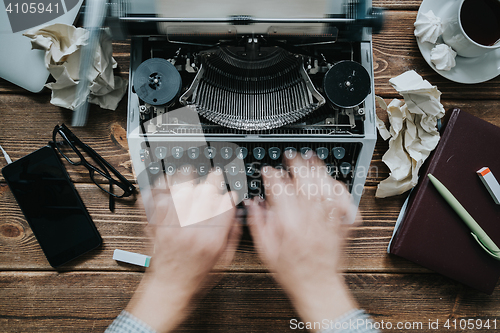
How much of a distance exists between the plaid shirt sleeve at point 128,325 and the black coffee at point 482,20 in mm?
1084

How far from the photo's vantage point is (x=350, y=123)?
78cm

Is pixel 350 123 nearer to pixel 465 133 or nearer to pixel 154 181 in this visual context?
pixel 465 133

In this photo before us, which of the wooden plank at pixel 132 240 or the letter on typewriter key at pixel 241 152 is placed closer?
the letter on typewriter key at pixel 241 152

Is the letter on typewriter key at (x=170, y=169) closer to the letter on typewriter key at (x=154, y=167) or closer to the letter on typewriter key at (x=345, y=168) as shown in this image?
the letter on typewriter key at (x=154, y=167)

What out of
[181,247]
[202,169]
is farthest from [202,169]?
[181,247]

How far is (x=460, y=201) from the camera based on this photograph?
87 centimetres

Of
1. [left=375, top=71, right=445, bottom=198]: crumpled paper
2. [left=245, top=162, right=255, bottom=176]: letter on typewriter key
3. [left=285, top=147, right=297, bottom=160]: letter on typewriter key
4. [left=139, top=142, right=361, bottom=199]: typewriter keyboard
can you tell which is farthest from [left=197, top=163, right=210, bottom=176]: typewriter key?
[left=375, top=71, right=445, bottom=198]: crumpled paper

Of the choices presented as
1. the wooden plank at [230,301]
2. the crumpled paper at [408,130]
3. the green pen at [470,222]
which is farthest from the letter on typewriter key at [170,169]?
the green pen at [470,222]

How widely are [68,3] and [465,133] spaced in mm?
1102

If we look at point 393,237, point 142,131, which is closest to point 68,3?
point 142,131

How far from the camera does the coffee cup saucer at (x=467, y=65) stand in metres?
0.88

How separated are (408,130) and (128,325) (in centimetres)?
87

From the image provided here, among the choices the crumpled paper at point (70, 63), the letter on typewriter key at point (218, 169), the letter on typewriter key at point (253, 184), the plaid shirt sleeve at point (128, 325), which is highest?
the crumpled paper at point (70, 63)

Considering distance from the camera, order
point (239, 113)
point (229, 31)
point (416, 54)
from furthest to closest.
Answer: point (416, 54) → point (239, 113) → point (229, 31)
